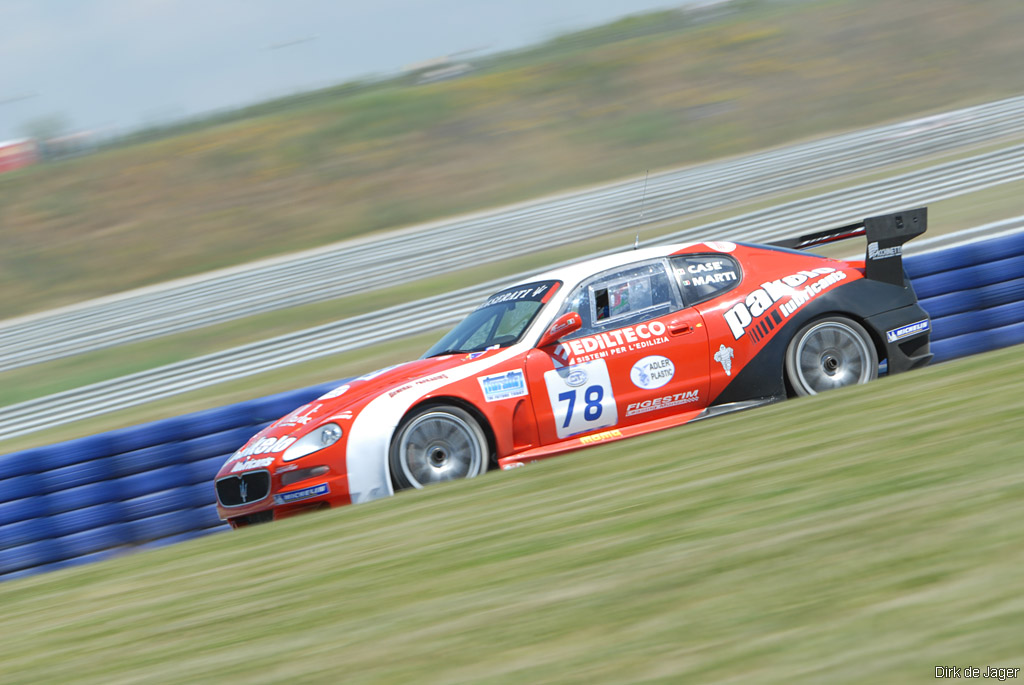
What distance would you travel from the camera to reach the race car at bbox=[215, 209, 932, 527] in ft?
20.6

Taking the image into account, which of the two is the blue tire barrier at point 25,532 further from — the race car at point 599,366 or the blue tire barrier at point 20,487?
the race car at point 599,366

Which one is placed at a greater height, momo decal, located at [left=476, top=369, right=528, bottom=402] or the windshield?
the windshield

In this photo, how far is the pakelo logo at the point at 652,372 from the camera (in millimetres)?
6688

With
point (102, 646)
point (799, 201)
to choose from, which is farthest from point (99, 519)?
point (799, 201)

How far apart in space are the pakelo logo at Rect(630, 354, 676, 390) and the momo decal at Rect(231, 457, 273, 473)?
233 cm

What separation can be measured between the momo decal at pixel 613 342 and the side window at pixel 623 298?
0.05 meters

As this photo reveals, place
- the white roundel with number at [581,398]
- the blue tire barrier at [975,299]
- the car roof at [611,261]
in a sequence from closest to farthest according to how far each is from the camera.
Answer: the white roundel with number at [581,398] → the car roof at [611,261] → the blue tire barrier at [975,299]

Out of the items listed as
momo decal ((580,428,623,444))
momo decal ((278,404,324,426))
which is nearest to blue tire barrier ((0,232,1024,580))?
momo decal ((278,404,324,426))

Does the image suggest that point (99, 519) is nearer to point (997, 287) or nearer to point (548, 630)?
point (548, 630)

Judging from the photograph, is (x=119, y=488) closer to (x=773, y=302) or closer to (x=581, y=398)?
(x=581, y=398)

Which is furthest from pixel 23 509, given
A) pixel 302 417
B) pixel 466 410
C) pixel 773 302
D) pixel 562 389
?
pixel 773 302

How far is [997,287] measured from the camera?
8438mm

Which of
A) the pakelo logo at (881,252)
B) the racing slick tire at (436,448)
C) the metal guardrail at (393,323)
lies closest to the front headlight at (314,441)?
the racing slick tire at (436,448)

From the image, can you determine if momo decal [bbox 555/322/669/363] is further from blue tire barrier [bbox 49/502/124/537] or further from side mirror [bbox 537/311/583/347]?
blue tire barrier [bbox 49/502/124/537]
